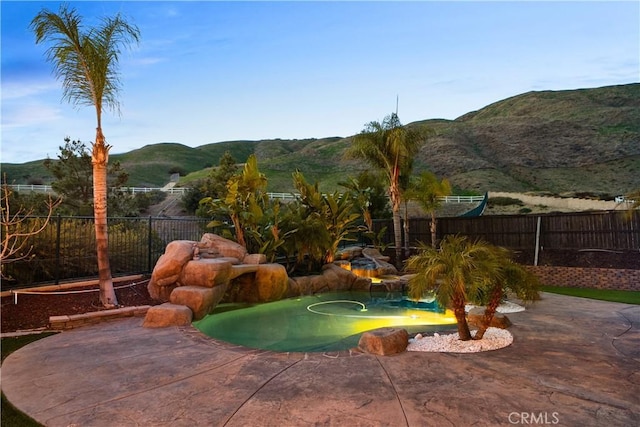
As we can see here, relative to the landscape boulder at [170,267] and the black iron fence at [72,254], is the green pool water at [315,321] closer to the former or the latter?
the landscape boulder at [170,267]

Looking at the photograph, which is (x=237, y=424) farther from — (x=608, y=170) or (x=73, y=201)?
(x=608, y=170)

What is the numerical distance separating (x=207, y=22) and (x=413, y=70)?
11.3 metres

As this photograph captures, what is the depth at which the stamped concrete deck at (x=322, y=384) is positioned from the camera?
276 cm

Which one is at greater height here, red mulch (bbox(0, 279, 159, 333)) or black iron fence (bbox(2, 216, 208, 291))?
black iron fence (bbox(2, 216, 208, 291))

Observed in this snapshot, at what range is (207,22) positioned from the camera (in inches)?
446

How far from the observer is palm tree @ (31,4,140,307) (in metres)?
6.64

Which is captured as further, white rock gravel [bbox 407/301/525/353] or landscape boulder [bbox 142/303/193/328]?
landscape boulder [bbox 142/303/193/328]

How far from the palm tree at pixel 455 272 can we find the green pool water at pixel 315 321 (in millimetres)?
1768

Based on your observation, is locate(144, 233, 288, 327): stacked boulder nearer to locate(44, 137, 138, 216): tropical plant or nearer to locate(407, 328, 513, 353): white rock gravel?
locate(407, 328, 513, 353): white rock gravel

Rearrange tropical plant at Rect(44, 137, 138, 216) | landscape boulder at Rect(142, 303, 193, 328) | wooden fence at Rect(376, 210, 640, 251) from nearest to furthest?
1. landscape boulder at Rect(142, 303, 193, 328)
2. wooden fence at Rect(376, 210, 640, 251)
3. tropical plant at Rect(44, 137, 138, 216)

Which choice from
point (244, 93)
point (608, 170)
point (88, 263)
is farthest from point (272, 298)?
point (608, 170)

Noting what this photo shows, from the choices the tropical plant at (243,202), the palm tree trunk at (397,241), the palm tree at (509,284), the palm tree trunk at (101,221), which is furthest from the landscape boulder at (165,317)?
the palm tree trunk at (397,241)

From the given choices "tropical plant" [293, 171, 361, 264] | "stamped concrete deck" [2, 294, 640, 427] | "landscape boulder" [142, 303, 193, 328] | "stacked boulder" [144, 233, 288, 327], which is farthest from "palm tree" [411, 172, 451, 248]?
"landscape boulder" [142, 303, 193, 328]

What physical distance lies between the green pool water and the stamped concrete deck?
132 cm
